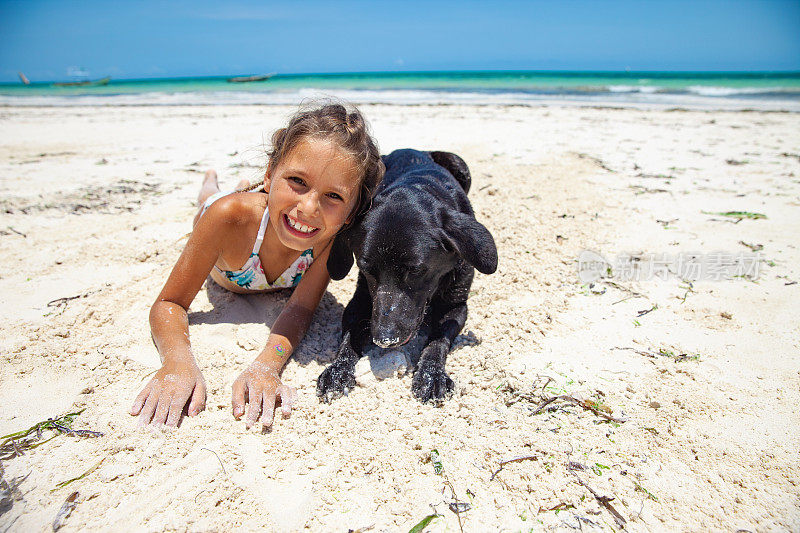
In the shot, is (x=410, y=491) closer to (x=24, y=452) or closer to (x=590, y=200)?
(x=24, y=452)

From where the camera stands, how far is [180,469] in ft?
6.22

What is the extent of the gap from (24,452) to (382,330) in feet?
5.40

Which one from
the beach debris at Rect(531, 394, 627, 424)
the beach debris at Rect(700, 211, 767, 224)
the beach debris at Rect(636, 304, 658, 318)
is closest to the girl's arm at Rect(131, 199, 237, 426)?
the beach debris at Rect(531, 394, 627, 424)

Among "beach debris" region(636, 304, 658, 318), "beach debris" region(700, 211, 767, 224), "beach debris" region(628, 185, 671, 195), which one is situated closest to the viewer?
"beach debris" region(636, 304, 658, 318)

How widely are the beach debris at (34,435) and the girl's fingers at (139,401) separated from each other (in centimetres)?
16

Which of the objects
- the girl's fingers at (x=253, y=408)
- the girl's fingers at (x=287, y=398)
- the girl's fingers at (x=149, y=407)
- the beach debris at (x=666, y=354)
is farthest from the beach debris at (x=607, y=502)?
the girl's fingers at (x=149, y=407)

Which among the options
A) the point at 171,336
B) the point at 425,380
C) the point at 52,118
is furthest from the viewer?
the point at 52,118

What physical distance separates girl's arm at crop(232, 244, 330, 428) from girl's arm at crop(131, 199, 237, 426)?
227mm

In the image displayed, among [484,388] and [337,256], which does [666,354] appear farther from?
[337,256]

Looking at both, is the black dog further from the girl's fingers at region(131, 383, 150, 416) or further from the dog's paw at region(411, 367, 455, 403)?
the girl's fingers at region(131, 383, 150, 416)

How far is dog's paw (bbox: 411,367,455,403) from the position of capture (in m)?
2.38

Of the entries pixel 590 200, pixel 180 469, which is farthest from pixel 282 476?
pixel 590 200

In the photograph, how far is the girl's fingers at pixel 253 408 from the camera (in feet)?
7.22

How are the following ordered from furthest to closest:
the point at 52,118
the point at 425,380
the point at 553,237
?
the point at 52,118
the point at 553,237
the point at 425,380
